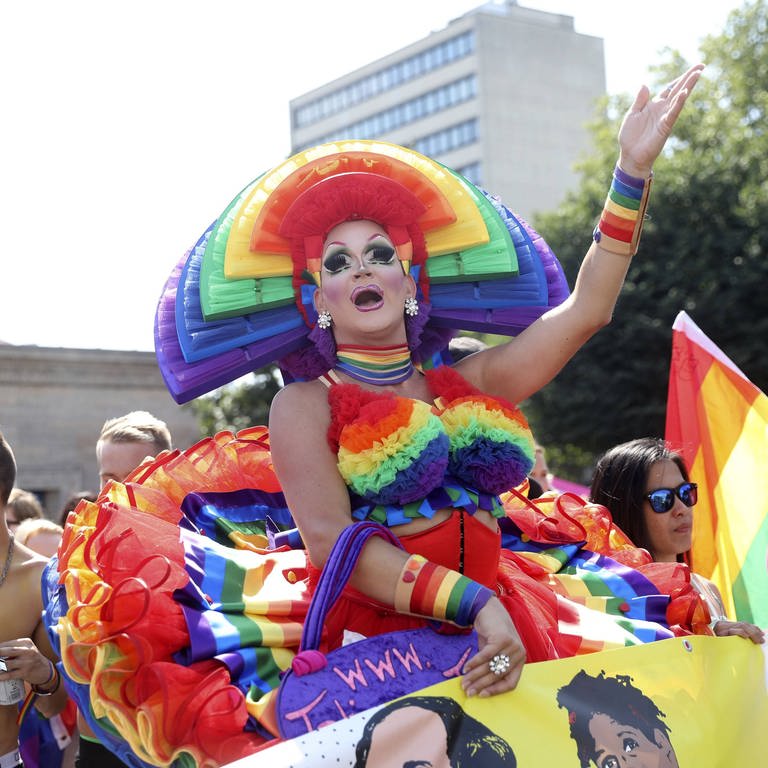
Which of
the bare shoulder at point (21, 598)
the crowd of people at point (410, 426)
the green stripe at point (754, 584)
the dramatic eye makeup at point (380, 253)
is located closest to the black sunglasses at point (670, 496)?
the green stripe at point (754, 584)

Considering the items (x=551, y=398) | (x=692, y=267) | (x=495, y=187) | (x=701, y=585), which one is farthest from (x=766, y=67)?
(x=495, y=187)

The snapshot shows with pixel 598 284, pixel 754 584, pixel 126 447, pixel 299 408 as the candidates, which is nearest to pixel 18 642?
pixel 299 408

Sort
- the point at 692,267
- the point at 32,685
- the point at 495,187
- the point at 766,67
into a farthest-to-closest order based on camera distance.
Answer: the point at 495,187, the point at 766,67, the point at 692,267, the point at 32,685

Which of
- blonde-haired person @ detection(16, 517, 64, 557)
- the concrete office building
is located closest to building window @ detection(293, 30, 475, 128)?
the concrete office building

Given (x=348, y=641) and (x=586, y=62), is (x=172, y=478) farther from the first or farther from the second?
(x=586, y=62)

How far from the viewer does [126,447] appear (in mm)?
4574

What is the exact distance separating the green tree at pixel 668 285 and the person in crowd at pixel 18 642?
55.6ft

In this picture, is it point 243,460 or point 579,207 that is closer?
point 243,460

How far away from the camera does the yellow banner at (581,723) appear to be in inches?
89.8

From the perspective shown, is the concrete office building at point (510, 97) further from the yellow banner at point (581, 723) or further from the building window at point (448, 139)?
the yellow banner at point (581, 723)

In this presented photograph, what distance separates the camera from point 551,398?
21.6 meters

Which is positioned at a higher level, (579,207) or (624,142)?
(579,207)

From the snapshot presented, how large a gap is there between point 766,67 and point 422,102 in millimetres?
37390

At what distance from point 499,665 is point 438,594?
0.20m
